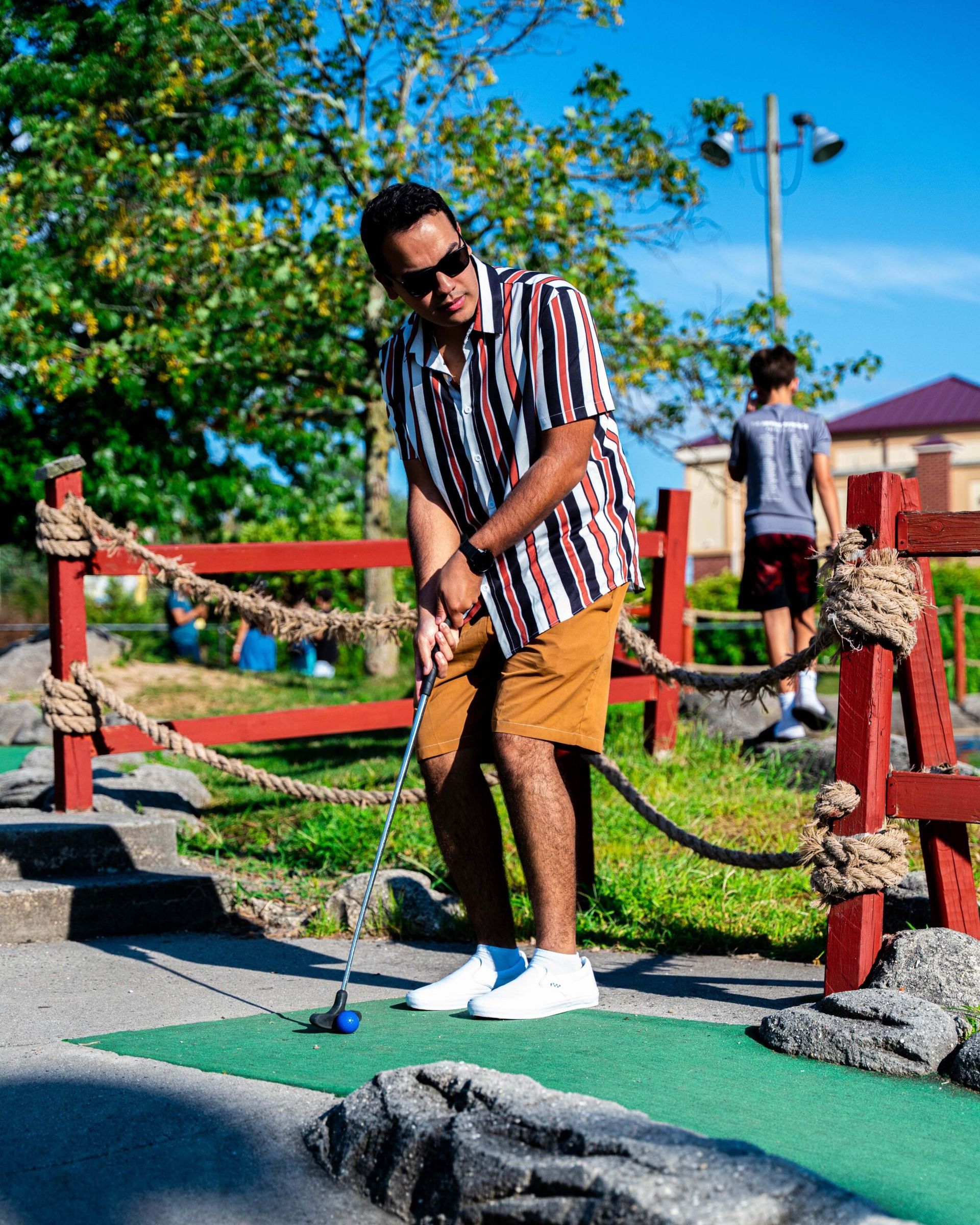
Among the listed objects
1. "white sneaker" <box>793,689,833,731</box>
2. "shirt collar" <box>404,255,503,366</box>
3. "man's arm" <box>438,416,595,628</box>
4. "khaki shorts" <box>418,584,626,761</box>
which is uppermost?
"shirt collar" <box>404,255,503,366</box>

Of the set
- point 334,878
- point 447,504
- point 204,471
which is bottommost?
point 334,878

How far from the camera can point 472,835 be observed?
307cm

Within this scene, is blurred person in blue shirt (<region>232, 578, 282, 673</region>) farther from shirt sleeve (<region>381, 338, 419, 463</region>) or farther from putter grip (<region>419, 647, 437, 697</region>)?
putter grip (<region>419, 647, 437, 697</region>)

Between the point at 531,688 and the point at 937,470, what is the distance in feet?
108

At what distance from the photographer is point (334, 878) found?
15.8 feet

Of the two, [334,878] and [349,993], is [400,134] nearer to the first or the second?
[334,878]

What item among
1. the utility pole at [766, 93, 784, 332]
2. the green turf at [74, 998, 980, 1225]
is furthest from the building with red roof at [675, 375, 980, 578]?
the green turf at [74, 998, 980, 1225]

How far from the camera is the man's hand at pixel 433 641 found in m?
2.98

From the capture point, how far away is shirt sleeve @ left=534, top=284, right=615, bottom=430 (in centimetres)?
289

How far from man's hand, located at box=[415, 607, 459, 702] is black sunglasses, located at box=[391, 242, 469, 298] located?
2.53 ft

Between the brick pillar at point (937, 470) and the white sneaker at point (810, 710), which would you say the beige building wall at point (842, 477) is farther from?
the white sneaker at point (810, 710)

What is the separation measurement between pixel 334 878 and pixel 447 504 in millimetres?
2114

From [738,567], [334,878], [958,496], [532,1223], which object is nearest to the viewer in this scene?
[532,1223]

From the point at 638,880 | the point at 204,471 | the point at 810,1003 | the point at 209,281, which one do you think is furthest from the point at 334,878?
the point at 204,471
